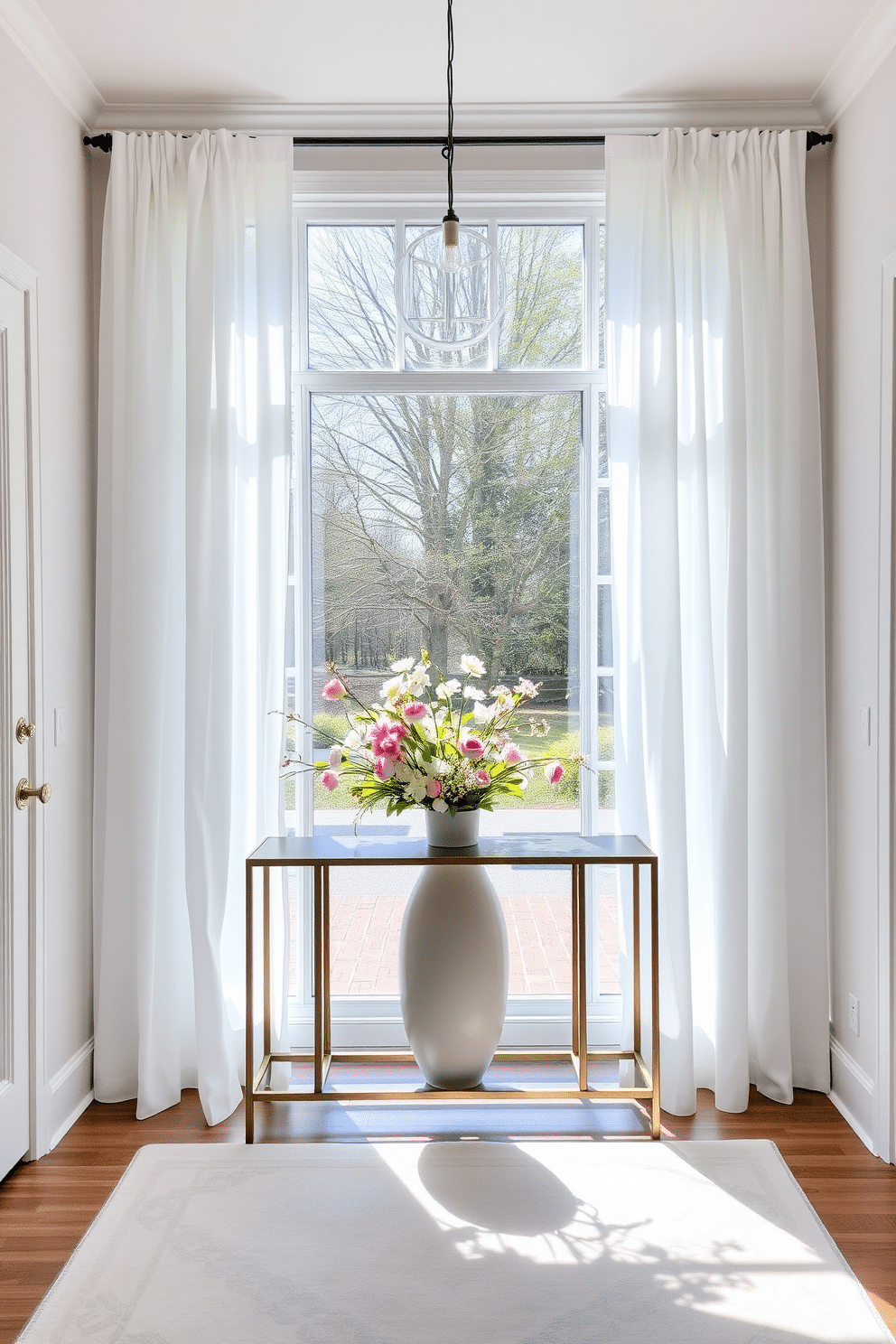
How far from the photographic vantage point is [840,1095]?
2.86 metres

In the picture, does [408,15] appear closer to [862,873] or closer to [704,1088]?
[862,873]

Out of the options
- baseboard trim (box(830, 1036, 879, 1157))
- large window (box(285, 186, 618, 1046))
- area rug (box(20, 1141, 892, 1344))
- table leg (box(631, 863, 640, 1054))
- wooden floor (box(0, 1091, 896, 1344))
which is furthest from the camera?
large window (box(285, 186, 618, 1046))

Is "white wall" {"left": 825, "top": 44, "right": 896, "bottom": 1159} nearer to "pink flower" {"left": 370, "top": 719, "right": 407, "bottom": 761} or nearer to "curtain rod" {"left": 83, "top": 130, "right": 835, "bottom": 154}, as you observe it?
"curtain rod" {"left": 83, "top": 130, "right": 835, "bottom": 154}

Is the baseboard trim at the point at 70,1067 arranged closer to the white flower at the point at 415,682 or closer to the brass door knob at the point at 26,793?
the brass door knob at the point at 26,793

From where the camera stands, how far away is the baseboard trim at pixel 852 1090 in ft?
8.69

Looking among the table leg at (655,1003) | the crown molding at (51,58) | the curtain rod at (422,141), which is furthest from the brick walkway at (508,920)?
the crown molding at (51,58)

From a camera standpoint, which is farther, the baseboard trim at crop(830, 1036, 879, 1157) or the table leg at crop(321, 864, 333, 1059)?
the table leg at crop(321, 864, 333, 1059)

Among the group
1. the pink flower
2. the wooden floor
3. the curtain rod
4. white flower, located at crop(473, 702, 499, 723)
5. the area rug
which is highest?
the curtain rod

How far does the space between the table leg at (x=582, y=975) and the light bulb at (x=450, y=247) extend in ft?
5.05

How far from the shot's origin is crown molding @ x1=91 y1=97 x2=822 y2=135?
9.57 feet

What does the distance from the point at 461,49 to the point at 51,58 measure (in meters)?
1.11

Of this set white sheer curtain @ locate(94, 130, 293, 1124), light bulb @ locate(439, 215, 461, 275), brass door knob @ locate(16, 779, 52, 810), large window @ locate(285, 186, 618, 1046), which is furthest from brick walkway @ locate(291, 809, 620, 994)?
light bulb @ locate(439, 215, 461, 275)

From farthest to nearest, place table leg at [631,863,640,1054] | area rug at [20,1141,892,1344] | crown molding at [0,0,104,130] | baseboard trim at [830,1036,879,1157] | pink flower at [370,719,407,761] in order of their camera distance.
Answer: table leg at [631,863,640,1054], baseboard trim at [830,1036,879,1157], pink flower at [370,719,407,761], crown molding at [0,0,104,130], area rug at [20,1141,892,1344]

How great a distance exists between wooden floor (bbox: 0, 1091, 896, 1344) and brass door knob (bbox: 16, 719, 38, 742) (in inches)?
44.3
